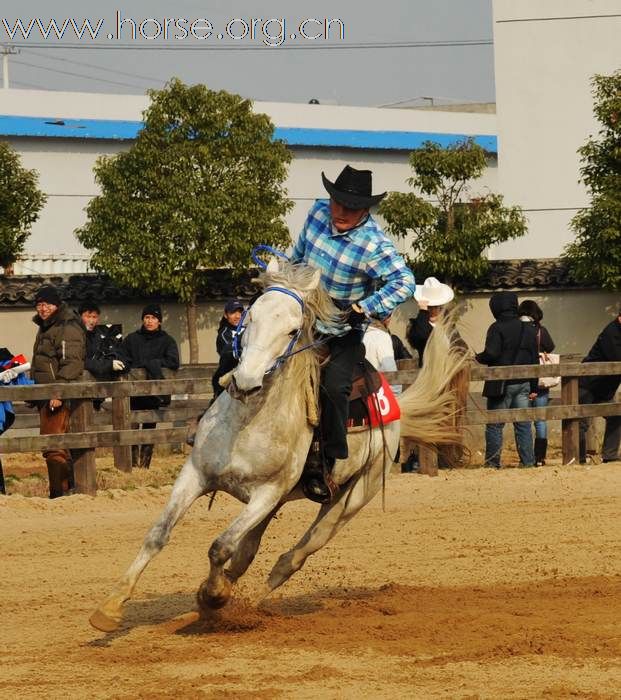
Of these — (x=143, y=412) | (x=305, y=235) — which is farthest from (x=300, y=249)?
(x=143, y=412)

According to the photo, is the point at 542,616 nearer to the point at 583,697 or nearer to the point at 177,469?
the point at 583,697

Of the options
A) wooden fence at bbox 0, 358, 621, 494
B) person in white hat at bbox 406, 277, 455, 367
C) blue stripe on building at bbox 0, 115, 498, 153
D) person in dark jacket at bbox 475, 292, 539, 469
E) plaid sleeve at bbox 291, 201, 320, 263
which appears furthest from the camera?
blue stripe on building at bbox 0, 115, 498, 153


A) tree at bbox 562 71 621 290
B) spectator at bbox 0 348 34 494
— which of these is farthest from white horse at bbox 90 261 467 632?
tree at bbox 562 71 621 290

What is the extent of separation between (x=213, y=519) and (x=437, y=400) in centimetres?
369

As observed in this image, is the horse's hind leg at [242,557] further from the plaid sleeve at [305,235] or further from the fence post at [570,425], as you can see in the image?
the fence post at [570,425]

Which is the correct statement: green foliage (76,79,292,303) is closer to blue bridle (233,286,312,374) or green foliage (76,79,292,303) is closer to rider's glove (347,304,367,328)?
rider's glove (347,304,367,328)

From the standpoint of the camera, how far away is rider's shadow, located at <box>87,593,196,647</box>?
7129 mm

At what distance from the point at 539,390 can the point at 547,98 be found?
2006 cm

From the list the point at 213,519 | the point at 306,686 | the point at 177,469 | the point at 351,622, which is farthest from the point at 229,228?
the point at 306,686

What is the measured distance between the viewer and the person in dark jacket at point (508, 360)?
14797 millimetres

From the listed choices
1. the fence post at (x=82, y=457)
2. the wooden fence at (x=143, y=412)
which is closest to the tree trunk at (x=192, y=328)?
the wooden fence at (x=143, y=412)

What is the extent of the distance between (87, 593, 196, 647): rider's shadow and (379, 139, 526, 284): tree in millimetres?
14674

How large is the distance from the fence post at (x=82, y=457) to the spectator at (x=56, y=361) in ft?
0.45

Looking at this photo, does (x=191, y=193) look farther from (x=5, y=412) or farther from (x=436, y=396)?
(x=436, y=396)
